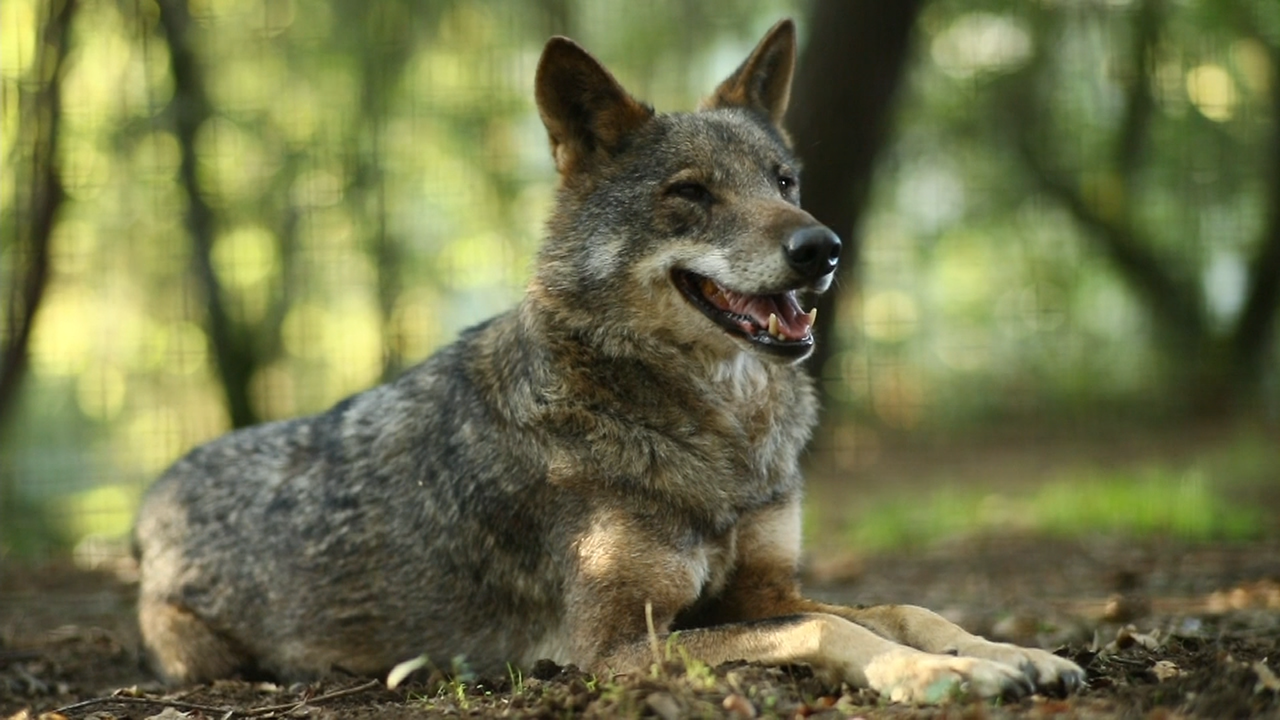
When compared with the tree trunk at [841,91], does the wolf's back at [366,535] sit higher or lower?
lower

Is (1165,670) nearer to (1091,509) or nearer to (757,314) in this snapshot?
(757,314)

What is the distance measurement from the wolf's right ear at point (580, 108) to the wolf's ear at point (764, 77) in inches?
23.3

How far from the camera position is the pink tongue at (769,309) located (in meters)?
4.57

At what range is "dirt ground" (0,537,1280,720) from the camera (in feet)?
11.6

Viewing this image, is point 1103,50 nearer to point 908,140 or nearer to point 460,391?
point 908,140

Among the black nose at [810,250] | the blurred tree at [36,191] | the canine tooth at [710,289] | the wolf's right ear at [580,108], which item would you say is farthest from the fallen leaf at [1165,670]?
the blurred tree at [36,191]

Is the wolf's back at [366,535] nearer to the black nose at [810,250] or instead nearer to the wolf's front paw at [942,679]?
the black nose at [810,250]

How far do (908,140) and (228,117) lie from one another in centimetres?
922

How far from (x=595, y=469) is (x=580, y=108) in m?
1.48

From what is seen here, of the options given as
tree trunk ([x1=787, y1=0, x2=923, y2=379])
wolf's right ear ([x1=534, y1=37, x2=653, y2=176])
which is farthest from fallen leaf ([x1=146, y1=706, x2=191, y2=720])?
tree trunk ([x1=787, y1=0, x2=923, y2=379])

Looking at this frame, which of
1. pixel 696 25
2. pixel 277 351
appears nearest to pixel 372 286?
pixel 277 351

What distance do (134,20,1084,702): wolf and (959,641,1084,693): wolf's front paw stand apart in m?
0.07

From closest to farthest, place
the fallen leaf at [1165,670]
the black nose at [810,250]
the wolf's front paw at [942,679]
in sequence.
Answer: the wolf's front paw at [942,679], the fallen leaf at [1165,670], the black nose at [810,250]

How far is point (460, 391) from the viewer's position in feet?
17.1
